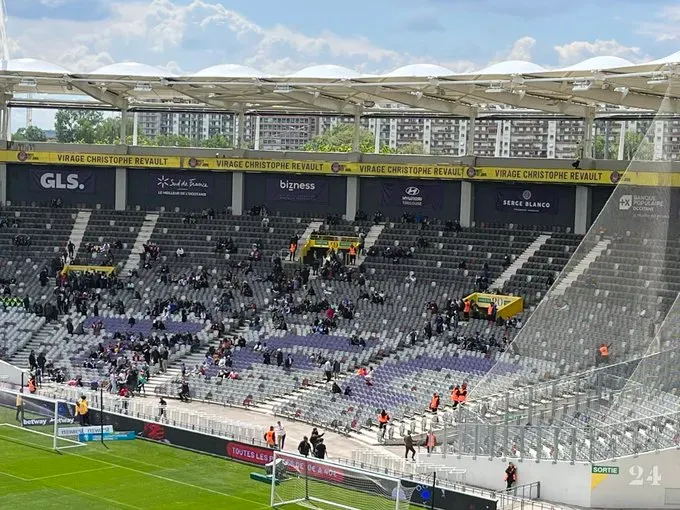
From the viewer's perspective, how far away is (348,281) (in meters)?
50.0

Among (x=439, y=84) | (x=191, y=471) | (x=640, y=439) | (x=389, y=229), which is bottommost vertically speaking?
(x=191, y=471)

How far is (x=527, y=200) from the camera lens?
52375 mm

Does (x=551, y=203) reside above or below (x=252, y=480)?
above

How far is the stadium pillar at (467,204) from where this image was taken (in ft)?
174

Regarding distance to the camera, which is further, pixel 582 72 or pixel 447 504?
pixel 582 72

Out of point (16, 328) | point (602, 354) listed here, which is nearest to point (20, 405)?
point (16, 328)

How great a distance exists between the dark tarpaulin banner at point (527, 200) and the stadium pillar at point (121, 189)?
56.2ft

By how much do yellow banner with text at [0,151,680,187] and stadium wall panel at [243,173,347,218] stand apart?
786 millimetres

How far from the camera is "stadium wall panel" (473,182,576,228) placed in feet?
169

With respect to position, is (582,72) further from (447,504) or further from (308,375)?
(447,504)

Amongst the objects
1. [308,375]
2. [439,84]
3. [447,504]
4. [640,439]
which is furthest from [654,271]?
[439,84]

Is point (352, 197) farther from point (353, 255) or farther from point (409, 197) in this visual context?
point (353, 255)

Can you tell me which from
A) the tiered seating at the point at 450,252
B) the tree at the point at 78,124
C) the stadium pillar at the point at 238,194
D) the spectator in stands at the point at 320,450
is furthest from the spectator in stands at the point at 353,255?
the tree at the point at 78,124

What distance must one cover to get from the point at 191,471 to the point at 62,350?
15.8m
